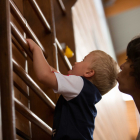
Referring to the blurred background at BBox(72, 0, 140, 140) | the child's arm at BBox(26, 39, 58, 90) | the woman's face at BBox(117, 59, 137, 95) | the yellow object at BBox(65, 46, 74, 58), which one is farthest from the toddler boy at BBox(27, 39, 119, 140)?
the blurred background at BBox(72, 0, 140, 140)

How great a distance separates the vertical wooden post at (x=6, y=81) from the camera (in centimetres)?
45

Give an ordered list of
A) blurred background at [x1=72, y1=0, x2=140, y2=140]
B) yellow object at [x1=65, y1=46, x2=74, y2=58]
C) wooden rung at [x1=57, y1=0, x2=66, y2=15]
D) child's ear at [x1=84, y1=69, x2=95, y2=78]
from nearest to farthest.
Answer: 1. child's ear at [x1=84, y1=69, x2=95, y2=78]
2. yellow object at [x1=65, y1=46, x2=74, y2=58]
3. wooden rung at [x1=57, y1=0, x2=66, y2=15]
4. blurred background at [x1=72, y1=0, x2=140, y2=140]

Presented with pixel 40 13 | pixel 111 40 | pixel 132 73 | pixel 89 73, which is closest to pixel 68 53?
pixel 40 13

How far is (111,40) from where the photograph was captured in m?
2.88

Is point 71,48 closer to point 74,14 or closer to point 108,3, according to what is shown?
point 74,14

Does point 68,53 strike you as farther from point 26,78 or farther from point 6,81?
point 6,81

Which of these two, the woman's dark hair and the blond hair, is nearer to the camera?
the woman's dark hair

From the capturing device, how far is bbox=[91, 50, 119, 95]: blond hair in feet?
2.80

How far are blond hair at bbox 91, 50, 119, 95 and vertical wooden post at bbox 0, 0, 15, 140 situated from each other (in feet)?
1.41

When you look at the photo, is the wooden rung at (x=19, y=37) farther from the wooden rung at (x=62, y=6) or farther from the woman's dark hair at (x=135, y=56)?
the wooden rung at (x=62, y=6)

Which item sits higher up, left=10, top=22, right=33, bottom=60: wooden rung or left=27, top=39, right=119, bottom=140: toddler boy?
left=10, top=22, right=33, bottom=60: wooden rung

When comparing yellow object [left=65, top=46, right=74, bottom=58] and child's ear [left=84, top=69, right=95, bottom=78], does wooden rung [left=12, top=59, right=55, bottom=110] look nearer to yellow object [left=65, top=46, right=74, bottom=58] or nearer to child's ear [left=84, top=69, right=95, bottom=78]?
child's ear [left=84, top=69, right=95, bottom=78]

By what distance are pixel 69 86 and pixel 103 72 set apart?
0.18m

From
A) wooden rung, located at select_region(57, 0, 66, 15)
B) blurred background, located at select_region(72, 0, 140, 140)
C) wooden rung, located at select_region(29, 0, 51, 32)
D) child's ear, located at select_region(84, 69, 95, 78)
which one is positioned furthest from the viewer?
blurred background, located at select_region(72, 0, 140, 140)
